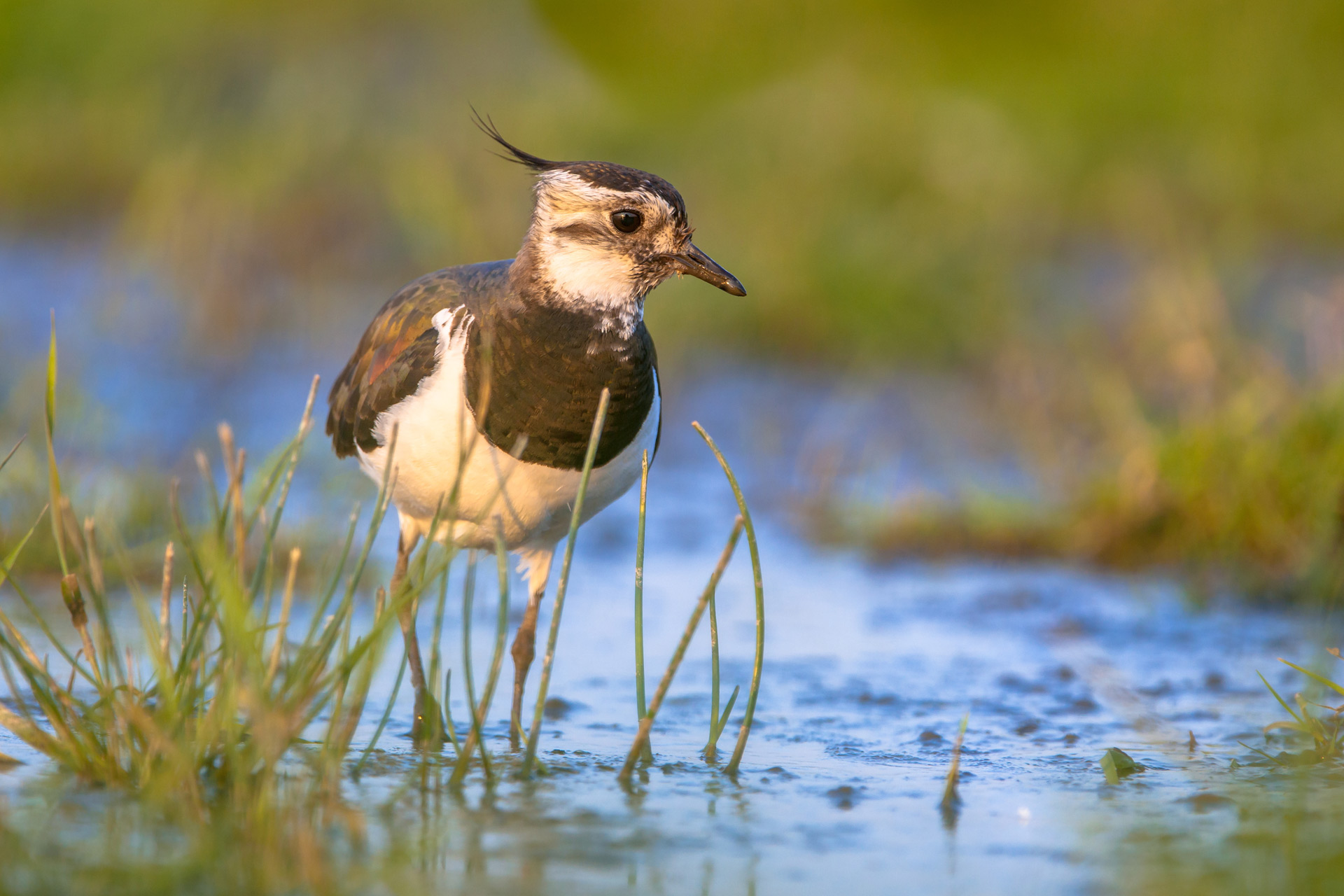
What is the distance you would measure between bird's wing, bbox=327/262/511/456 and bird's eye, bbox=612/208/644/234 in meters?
0.35

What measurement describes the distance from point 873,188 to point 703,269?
6.80 meters

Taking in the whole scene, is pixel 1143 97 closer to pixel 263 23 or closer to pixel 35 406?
pixel 263 23

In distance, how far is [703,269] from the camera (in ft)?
13.3

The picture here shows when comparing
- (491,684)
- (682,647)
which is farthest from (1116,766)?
(491,684)

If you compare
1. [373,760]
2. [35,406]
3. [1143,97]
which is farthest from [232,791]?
[1143,97]

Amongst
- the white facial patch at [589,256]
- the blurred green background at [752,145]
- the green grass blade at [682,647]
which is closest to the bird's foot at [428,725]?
the green grass blade at [682,647]

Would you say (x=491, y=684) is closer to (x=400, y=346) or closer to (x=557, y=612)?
(x=557, y=612)

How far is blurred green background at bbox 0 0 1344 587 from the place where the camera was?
6.32m

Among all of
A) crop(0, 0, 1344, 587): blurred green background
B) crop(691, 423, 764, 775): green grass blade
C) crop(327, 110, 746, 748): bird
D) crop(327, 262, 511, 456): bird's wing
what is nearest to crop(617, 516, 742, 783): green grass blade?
crop(691, 423, 764, 775): green grass blade

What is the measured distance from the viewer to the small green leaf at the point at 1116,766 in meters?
3.59

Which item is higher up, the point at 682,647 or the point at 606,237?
the point at 606,237

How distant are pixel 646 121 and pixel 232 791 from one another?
10.1 m

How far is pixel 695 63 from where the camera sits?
1518 centimetres

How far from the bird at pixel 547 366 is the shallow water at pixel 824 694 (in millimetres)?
614
